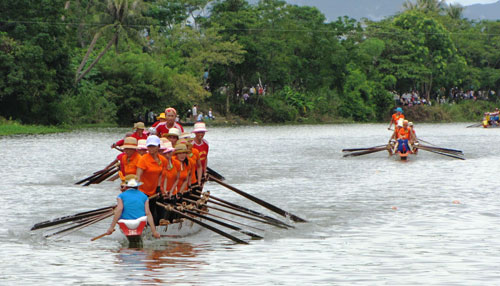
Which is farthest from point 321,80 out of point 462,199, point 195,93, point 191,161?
point 191,161

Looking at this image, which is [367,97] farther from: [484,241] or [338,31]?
A: [484,241]

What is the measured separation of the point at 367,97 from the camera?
87.2m

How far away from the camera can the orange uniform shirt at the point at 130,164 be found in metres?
14.0

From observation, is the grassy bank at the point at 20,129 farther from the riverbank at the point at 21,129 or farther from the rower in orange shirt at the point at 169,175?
the rower in orange shirt at the point at 169,175

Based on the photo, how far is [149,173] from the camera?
1345 cm

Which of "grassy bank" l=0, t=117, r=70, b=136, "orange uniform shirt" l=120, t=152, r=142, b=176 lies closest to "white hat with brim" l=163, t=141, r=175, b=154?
"orange uniform shirt" l=120, t=152, r=142, b=176

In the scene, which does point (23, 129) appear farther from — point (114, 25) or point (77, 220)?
point (77, 220)

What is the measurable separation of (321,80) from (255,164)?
54693 mm

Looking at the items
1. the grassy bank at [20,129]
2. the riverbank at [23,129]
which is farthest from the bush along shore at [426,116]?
the grassy bank at [20,129]

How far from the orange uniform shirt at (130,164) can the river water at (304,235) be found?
1119 mm

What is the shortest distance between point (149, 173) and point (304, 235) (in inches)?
127

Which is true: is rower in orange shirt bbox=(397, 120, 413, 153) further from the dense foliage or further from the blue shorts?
the dense foliage

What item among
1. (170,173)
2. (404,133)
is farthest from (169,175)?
(404,133)

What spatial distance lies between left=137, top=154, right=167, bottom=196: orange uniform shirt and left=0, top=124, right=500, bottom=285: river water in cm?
87
